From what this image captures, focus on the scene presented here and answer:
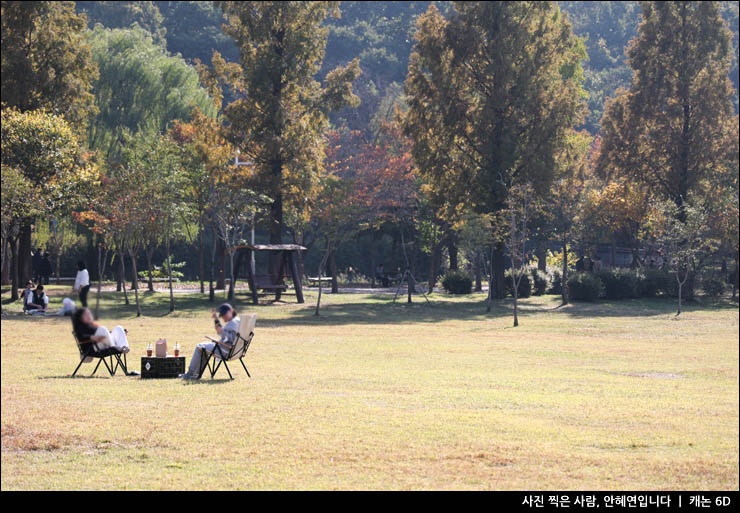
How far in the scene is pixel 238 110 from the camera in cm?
811

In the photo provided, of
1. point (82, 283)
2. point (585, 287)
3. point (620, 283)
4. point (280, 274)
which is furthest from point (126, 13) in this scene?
point (620, 283)

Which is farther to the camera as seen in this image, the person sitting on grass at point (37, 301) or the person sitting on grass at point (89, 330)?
the person sitting on grass at point (37, 301)

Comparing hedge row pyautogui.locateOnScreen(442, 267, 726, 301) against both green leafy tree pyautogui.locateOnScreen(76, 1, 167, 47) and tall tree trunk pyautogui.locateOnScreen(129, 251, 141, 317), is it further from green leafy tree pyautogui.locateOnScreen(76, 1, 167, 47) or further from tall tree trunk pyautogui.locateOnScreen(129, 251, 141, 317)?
tall tree trunk pyautogui.locateOnScreen(129, 251, 141, 317)

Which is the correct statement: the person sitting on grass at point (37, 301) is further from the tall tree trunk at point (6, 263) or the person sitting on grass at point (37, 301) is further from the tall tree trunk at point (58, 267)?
the tall tree trunk at point (6, 263)

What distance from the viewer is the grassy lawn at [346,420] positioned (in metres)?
14.9

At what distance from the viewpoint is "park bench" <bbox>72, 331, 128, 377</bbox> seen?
11.7 feet

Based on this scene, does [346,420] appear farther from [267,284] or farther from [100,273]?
[100,273]

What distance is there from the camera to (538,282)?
104750mm

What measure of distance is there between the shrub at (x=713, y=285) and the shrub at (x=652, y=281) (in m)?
6.28

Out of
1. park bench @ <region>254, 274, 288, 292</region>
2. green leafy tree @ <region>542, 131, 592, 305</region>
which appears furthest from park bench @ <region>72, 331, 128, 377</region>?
green leafy tree @ <region>542, 131, 592, 305</region>

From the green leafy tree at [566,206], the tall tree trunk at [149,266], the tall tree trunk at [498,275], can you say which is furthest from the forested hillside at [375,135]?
the tall tree trunk at [498,275]

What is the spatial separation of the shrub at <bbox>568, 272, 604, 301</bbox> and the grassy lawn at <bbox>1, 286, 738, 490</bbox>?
5369cm
